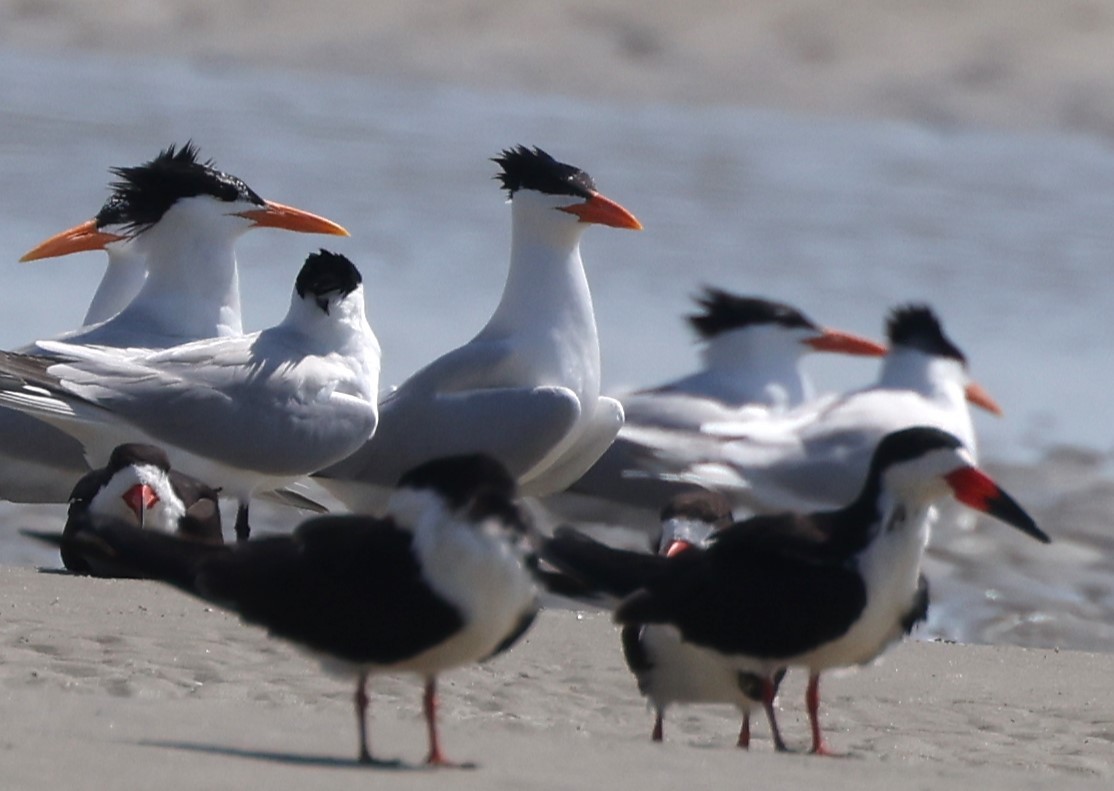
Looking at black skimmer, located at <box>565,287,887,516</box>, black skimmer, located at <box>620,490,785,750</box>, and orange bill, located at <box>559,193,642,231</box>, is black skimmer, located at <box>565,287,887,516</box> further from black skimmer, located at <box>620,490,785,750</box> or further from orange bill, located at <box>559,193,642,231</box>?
black skimmer, located at <box>620,490,785,750</box>

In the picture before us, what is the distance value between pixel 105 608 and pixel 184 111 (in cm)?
1612

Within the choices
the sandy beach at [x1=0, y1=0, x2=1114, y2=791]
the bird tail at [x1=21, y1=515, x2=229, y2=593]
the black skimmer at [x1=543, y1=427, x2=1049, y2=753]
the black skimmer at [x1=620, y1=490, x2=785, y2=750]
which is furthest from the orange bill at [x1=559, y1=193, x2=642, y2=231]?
the bird tail at [x1=21, y1=515, x2=229, y2=593]

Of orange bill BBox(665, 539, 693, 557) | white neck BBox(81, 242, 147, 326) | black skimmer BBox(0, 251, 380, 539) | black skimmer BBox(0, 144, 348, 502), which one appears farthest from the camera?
white neck BBox(81, 242, 147, 326)

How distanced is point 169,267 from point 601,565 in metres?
3.94

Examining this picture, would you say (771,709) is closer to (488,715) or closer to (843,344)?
(488,715)

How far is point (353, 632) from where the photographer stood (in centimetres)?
383

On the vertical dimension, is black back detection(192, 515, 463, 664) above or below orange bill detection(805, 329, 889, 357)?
below

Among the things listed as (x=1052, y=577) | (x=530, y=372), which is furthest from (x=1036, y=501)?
(x=530, y=372)

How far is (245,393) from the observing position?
709cm

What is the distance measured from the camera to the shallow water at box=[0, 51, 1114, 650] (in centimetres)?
956

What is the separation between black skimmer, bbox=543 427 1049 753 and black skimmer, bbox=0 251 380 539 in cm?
278

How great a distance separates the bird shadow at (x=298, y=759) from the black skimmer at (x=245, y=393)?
323 centimetres

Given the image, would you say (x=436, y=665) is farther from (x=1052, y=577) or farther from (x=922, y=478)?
(x=1052, y=577)

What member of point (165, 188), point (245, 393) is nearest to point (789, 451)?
point (245, 393)
